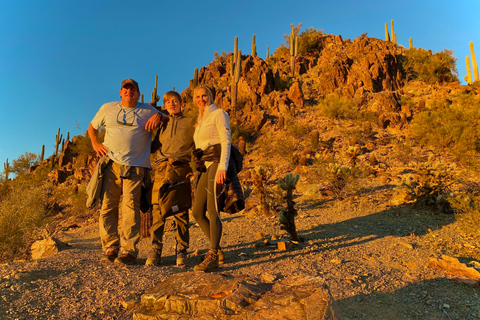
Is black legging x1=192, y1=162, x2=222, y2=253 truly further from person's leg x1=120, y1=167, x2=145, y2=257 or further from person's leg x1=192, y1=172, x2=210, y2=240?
person's leg x1=120, y1=167, x2=145, y2=257

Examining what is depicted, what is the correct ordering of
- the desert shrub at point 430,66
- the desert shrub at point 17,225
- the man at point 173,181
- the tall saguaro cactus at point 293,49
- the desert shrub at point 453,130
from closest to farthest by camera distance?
the man at point 173,181
the desert shrub at point 17,225
the desert shrub at point 453,130
the desert shrub at point 430,66
the tall saguaro cactus at point 293,49

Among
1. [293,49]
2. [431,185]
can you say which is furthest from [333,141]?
[293,49]

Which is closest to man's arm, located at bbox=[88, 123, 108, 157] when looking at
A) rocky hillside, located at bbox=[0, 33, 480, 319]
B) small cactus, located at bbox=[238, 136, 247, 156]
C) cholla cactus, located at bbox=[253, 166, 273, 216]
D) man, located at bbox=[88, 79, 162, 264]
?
man, located at bbox=[88, 79, 162, 264]

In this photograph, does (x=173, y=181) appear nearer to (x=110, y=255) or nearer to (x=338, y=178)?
(x=110, y=255)

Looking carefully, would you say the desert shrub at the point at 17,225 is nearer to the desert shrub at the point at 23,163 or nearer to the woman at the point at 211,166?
the woman at the point at 211,166

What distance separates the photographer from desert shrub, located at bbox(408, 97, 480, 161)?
1021 cm

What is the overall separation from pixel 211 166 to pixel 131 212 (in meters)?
1.03

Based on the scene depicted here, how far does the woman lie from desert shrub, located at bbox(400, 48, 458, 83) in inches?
884

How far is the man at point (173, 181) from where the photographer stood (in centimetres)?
328

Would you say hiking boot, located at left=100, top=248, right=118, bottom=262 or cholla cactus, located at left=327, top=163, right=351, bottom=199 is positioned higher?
cholla cactus, located at left=327, top=163, right=351, bottom=199

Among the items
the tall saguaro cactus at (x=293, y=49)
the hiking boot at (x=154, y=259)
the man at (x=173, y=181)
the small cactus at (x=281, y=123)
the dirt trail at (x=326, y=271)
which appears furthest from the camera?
the tall saguaro cactus at (x=293, y=49)

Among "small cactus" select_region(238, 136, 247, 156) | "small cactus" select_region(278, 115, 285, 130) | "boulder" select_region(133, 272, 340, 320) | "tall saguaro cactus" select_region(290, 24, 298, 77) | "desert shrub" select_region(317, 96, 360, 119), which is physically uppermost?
"tall saguaro cactus" select_region(290, 24, 298, 77)

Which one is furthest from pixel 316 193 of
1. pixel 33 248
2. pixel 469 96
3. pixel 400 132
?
pixel 469 96

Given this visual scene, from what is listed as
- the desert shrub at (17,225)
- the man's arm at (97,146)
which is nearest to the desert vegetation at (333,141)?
the desert shrub at (17,225)
